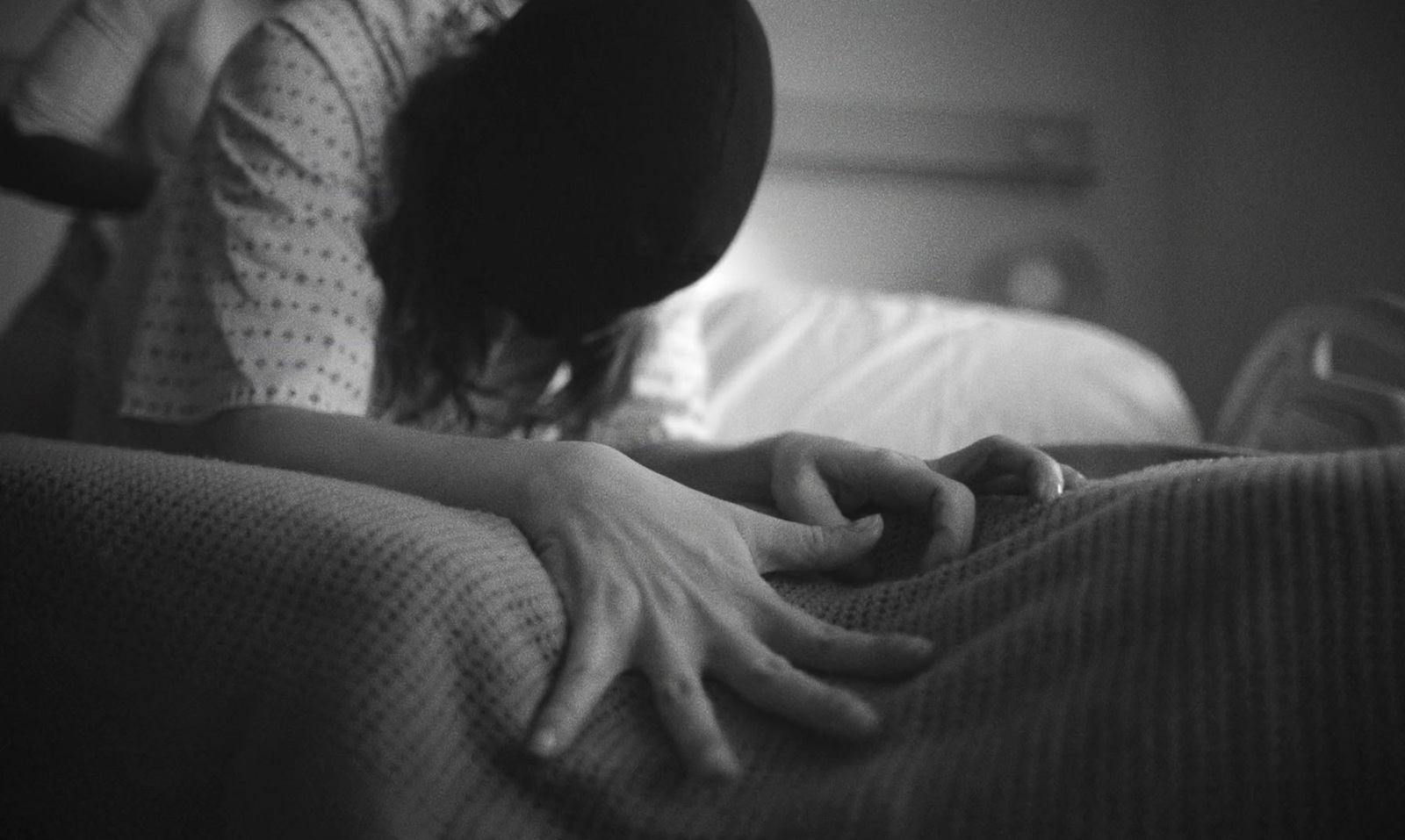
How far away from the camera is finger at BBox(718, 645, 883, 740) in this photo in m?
0.36

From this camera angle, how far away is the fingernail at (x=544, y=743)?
35cm

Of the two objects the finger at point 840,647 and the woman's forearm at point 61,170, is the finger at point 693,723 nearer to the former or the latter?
the finger at point 840,647

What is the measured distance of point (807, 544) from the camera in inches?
18.4

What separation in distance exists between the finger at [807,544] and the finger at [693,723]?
88 mm

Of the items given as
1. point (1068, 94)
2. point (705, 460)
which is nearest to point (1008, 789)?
point (705, 460)

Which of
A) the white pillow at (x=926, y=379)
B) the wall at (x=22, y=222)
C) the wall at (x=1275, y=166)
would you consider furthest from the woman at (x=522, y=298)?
the wall at (x=1275, y=166)

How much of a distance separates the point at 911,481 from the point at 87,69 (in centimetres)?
105

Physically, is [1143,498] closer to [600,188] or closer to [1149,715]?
[1149,715]

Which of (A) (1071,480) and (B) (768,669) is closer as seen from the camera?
(B) (768,669)

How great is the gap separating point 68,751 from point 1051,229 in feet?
7.73

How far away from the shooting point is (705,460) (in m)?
0.61

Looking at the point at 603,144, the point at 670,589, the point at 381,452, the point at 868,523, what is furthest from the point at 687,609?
the point at 603,144

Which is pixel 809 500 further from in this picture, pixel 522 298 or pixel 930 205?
pixel 930 205

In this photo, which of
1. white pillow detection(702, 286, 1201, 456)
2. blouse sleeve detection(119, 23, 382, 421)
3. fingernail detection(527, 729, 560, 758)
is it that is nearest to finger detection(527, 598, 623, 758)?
fingernail detection(527, 729, 560, 758)
